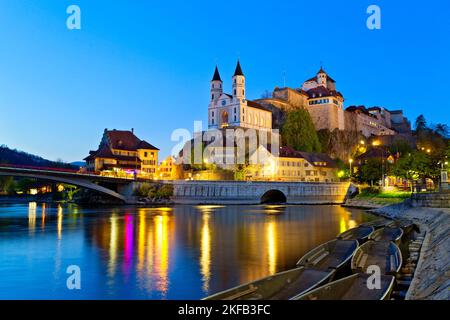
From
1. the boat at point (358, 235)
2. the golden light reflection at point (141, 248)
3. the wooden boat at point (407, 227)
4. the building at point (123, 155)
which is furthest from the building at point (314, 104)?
the boat at point (358, 235)

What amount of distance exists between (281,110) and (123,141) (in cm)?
5845

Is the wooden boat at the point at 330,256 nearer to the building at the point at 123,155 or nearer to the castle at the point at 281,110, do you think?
the building at the point at 123,155

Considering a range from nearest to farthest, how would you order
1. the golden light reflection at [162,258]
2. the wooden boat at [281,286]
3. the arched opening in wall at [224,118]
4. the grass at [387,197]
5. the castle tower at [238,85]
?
1. the wooden boat at [281,286]
2. the golden light reflection at [162,258]
3. the grass at [387,197]
4. the castle tower at [238,85]
5. the arched opening in wall at [224,118]

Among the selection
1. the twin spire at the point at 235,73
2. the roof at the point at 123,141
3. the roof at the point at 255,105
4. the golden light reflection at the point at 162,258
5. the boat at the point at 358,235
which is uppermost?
the twin spire at the point at 235,73

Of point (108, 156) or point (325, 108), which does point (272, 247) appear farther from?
point (325, 108)

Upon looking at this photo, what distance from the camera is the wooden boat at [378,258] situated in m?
15.7

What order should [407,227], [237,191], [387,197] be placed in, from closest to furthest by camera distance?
[407,227], [387,197], [237,191]

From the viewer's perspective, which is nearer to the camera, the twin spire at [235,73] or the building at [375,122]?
the twin spire at [235,73]

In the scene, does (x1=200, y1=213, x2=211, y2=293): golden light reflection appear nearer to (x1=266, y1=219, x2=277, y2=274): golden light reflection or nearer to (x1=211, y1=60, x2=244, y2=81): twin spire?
(x1=266, y1=219, x2=277, y2=274): golden light reflection

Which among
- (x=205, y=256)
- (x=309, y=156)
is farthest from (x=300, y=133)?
(x=205, y=256)

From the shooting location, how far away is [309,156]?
364 ft

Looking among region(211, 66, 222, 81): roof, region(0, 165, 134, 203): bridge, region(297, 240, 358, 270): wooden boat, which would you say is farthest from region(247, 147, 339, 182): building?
region(297, 240, 358, 270): wooden boat
